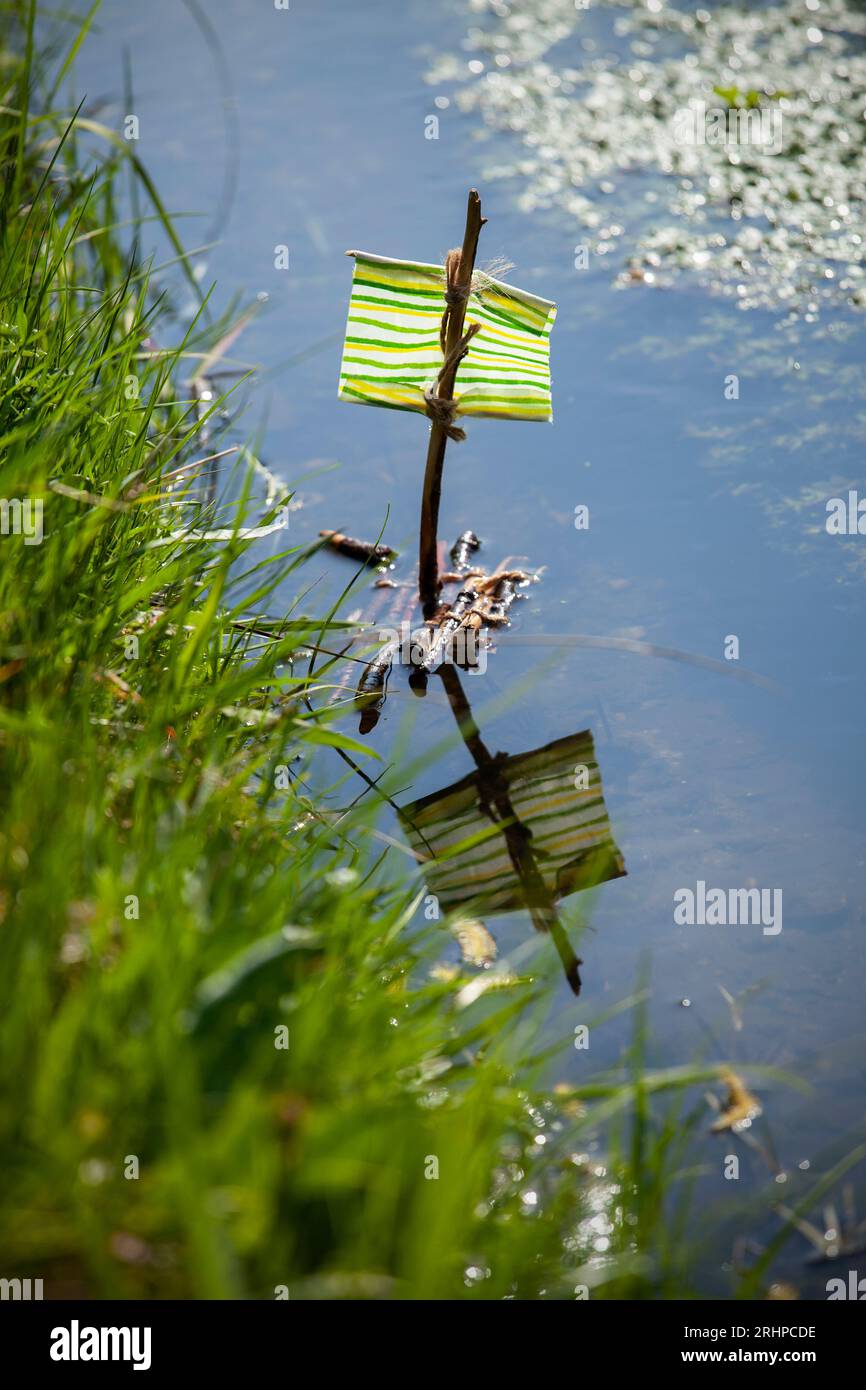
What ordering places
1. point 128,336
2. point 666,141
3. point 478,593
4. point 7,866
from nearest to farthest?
1. point 7,866
2. point 128,336
3. point 478,593
4. point 666,141

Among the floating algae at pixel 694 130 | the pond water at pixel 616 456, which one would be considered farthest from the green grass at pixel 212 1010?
the floating algae at pixel 694 130

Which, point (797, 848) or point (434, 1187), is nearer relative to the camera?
point (434, 1187)

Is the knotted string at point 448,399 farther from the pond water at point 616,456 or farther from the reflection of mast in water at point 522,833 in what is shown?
the reflection of mast in water at point 522,833

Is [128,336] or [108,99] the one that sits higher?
[108,99]

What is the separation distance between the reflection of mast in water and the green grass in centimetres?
9

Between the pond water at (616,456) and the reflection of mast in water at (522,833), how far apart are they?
0.09 feet

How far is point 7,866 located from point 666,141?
3.21 metres

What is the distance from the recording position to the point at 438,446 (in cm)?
203

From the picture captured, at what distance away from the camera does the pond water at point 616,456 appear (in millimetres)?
1676

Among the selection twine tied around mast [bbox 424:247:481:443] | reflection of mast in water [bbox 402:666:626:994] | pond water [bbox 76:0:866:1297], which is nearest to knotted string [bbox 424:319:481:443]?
twine tied around mast [bbox 424:247:481:443]

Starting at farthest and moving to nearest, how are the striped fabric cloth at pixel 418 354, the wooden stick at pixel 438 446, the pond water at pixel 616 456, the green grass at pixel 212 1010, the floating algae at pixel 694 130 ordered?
1. the floating algae at pixel 694 130
2. the striped fabric cloth at pixel 418 354
3. the wooden stick at pixel 438 446
4. the pond water at pixel 616 456
5. the green grass at pixel 212 1010

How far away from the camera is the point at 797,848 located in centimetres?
181
